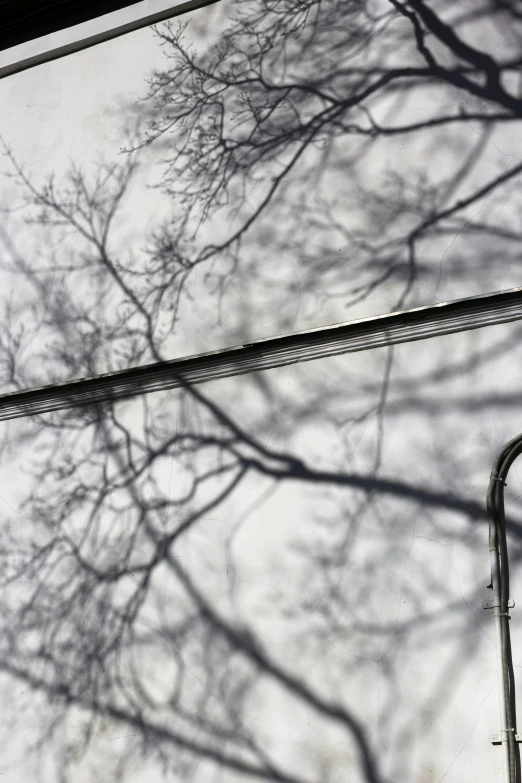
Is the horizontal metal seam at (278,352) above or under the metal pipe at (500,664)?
above

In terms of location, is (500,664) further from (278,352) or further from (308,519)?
(278,352)

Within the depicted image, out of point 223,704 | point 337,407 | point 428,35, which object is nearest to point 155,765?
point 223,704

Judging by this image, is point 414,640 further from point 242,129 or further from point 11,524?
point 242,129

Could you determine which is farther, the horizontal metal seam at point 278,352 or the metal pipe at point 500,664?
Answer: the horizontal metal seam at point 278,352

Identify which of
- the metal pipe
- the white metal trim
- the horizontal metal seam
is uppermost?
the white metal trim

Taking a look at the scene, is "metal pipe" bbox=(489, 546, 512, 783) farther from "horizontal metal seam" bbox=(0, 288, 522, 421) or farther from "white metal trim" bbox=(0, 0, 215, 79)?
"white metal trim" bbox=(0, 0, 215, 79)

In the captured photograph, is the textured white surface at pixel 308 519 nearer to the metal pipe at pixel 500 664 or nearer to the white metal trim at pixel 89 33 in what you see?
the metal pipe at pixel 500 664

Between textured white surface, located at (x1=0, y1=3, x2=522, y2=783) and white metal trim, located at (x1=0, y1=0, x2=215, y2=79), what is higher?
white metal trim, located at (x1=0, y1=0, x2=215, y2=79)

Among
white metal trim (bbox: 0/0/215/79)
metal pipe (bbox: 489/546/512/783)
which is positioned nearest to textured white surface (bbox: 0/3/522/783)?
metal pipe (bbox: 489/546/512/783)

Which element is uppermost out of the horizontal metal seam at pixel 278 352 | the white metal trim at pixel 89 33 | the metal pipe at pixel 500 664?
the white metal trim at pixel 89 33

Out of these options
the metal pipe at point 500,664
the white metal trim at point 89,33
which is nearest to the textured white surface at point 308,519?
the metal pipe at point 500,664

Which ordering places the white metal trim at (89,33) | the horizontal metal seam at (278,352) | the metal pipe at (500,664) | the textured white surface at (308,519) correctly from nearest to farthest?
the metal pipe at (500,664)
the textured white surface at (308,519)
the horizontal metal seam at (278,352)
the white metal trim at (89,33)

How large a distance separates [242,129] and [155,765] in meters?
2.89

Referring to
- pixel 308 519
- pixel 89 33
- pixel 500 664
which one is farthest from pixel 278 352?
pixel 89 33
